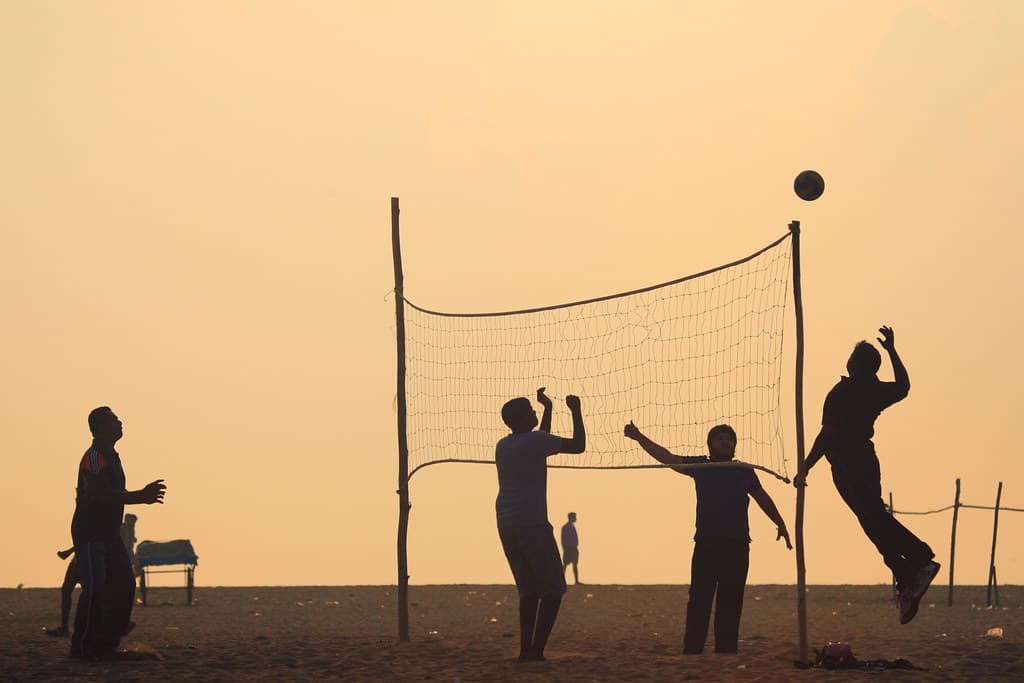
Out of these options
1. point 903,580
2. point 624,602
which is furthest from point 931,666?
point 624,602

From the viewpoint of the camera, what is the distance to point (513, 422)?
37.0ft

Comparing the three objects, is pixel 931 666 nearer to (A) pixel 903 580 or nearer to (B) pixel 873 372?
(A) pixel 903 580

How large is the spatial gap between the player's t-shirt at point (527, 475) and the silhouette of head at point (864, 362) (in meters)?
2.19

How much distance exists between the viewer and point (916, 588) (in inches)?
416

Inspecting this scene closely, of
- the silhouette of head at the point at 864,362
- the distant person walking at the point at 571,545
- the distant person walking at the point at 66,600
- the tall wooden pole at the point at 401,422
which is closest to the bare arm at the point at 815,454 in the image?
the silhouette of head at the point at 864,362

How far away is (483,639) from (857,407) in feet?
16.7

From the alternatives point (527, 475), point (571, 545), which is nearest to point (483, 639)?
point (527, 475)

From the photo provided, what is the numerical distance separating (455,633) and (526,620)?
4.78 meters

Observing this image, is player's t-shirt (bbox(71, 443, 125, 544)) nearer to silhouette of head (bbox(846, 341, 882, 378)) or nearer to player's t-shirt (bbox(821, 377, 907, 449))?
player's t-shirt (bbox(821, 377, 907, 449))

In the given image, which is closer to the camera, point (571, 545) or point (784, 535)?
point (784, 535)

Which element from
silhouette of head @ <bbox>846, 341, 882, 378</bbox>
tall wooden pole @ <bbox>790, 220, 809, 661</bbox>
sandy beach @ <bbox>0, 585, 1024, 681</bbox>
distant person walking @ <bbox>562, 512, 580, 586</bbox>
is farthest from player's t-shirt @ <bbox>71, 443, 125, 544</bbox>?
distant person walking @ <bbox>562, 512, 580, 586</bbox>

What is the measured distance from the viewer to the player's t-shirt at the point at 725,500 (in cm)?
1141

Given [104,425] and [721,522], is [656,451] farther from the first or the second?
[104,425]

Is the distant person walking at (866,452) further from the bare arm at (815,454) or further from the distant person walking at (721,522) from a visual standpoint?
the distant person walking at (721,522)
